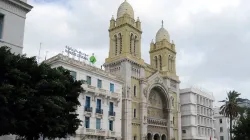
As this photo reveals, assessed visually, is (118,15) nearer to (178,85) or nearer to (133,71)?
(133,71)

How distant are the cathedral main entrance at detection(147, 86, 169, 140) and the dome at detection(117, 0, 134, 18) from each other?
18.0m

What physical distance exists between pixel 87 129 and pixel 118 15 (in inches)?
1193

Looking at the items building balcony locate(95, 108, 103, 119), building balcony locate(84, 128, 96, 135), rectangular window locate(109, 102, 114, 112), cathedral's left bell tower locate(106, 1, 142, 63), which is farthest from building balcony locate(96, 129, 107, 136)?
cathedral's left bell tower locate(106, 1, 142, 63)

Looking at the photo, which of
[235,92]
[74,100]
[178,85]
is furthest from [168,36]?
[74,100]

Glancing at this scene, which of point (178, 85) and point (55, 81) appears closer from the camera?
point (55, 81)

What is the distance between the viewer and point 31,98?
887 inches

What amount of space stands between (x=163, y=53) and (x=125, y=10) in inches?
665

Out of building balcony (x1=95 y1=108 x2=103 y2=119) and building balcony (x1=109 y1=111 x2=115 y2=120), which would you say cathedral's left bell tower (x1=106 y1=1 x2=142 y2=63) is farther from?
building balcony (x1=95 y1=108 x2=103 y2=119)

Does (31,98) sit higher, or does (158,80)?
(158,80)

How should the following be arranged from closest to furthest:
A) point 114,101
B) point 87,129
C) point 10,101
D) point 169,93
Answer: point 10,101, point 87,129, point 114,101, point 169,93

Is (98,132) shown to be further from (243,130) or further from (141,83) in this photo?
(243,130)

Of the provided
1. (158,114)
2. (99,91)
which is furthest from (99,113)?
(158,114)

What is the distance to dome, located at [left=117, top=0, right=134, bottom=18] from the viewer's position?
2687 inches

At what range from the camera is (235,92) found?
6359cm
